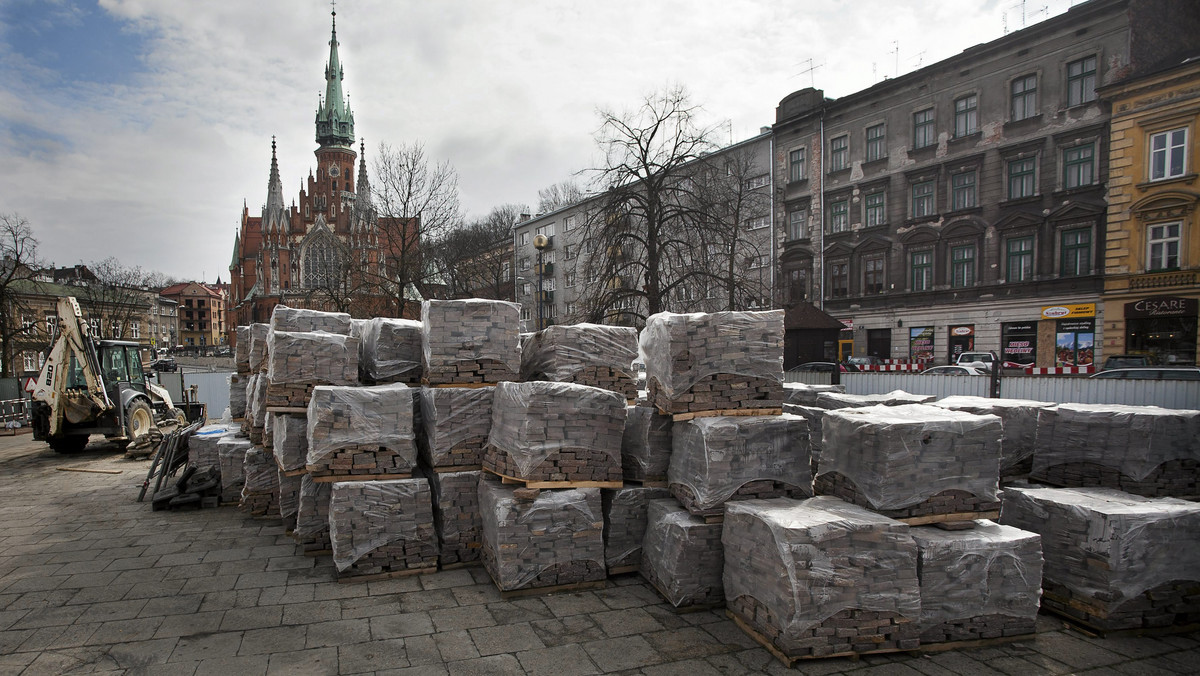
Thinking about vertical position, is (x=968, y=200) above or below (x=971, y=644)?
above

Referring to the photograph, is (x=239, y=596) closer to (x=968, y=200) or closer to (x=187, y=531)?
(x=187, y=531)

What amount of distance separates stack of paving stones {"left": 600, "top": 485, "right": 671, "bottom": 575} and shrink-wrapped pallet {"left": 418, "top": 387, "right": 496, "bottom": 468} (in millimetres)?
1521

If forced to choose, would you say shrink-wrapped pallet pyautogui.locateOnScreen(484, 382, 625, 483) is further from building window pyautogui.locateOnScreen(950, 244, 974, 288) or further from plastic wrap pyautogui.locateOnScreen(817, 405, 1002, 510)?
building window pyautogui.locateOnScreen(950, 244, 974, 288)

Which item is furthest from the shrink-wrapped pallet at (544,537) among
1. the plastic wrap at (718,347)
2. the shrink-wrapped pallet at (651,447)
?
the plastic wrap at (718,347)

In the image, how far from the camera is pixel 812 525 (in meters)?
4.50

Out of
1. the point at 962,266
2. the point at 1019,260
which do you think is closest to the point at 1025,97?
the point at 1019,260

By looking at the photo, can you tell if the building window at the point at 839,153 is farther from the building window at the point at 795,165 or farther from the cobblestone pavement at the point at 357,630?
the cobblestone pavement at the point at 357,630

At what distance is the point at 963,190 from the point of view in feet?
88.3

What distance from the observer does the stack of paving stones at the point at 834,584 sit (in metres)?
4.42

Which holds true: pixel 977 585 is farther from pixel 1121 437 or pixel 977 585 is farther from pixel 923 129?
pixel 923 129

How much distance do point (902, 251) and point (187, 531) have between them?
96.3 ft

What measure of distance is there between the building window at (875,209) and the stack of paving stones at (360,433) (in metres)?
28.9

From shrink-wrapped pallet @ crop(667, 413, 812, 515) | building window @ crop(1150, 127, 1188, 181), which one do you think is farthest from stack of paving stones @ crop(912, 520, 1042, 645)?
building window @ crop(1150, 127, 1188, 181)

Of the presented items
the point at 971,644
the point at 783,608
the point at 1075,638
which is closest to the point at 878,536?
the point at 783,608
